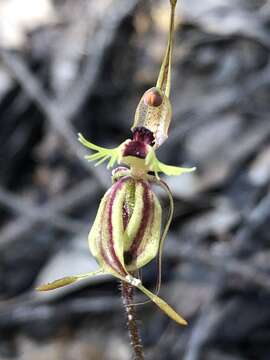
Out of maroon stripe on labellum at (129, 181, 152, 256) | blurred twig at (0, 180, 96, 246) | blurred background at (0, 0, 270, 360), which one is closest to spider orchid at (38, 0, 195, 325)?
maroon stripe on labellum at (129, 181, 152, 256)

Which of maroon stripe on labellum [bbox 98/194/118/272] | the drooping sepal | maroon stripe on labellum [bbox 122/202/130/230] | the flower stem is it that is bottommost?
the flower stem

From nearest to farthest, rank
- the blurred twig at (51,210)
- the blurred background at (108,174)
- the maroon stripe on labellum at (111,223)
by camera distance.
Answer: the maroon stripe on labellum at (111,223) → the blurred background at (108,174) → the blurred twig at (51,210)

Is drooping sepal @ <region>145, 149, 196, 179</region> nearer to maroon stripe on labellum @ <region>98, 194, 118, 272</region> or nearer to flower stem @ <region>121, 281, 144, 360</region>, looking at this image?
maroon stripe on labellum @ <region>98, 194, 118, 272</region>

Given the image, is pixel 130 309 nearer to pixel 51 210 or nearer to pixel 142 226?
pixel 142 226

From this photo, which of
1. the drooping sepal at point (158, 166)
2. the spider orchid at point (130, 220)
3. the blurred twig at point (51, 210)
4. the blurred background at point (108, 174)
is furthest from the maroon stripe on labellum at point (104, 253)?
the blurred twig at point (51, 210)

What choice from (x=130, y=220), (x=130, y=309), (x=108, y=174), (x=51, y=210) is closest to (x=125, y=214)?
(x=130, y=220)

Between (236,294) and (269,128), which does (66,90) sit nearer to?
(269,128)

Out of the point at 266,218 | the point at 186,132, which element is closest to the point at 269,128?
the point at 186,132

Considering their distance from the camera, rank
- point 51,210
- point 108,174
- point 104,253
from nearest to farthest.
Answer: point 104,253 → point 108,174 → point 51,210

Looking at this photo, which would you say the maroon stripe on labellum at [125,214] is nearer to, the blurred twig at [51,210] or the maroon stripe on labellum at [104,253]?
the maroon stripe on labellum at [104,253]
